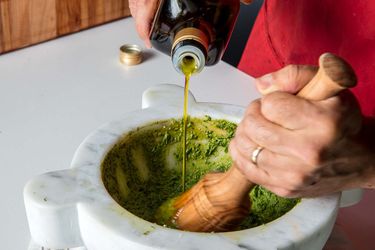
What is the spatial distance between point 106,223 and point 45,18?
30.1 inches

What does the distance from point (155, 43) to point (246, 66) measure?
437 millimetres

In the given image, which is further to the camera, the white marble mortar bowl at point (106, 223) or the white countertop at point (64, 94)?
the white countertop at point (64, 94)

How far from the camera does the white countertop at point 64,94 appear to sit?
0.99 meters

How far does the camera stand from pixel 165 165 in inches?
37.1

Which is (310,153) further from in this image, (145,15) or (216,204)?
(145,15)

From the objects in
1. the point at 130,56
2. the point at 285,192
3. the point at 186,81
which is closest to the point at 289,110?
the point at 285,192

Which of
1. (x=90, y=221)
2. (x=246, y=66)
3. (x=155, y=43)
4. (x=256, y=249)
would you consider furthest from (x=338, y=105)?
(x=246, y=66)

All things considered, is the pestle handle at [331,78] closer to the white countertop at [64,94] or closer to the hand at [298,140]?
the hand at [298,140]

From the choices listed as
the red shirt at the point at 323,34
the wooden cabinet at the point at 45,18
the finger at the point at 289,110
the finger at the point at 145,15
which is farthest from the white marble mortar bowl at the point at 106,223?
the wooden cabinet at the point at 45,18

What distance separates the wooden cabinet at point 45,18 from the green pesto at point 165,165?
21.4 inches

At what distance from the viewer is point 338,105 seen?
66 centimetres

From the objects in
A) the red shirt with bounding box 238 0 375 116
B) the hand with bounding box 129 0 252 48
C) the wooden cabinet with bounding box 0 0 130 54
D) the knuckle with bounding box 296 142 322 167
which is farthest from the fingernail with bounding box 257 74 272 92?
the wooden cabinet with bounding box 0 0 130 54

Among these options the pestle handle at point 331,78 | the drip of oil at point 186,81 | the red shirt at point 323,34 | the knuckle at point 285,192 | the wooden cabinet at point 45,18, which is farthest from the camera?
the wooden cabinet at point 45,18

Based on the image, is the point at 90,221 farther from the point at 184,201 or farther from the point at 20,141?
the point at 20,141
